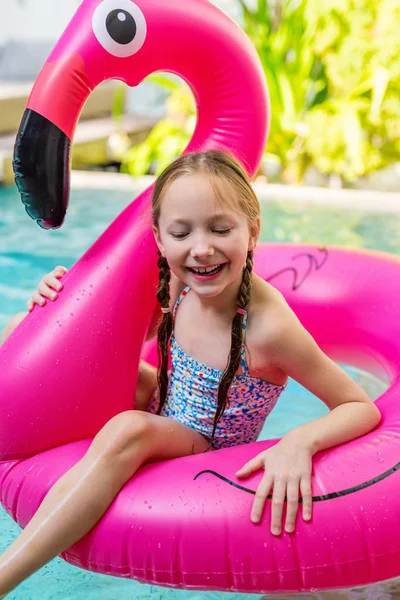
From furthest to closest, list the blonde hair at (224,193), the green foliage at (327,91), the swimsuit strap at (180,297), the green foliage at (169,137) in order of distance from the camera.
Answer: the green foliage at (169,137), the green foliage at (327,91), the swimsuit strap at (180,297), the blonde hair at (224,193)

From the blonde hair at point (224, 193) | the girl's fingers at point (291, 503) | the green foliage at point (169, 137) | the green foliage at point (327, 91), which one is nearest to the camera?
the girl's fingers at point (291, 503)

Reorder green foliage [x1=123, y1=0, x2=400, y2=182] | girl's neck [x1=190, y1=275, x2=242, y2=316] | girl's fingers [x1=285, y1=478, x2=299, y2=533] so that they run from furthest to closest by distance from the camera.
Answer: green foliage [x1=123, y1=0, x2=400, y2=182]
girl's neck [x1=190, y1=275, x2=242, y2=316]
girl's fingers [x1=285, y1=478, x2=299, y2=533]

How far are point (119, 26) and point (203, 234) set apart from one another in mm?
527

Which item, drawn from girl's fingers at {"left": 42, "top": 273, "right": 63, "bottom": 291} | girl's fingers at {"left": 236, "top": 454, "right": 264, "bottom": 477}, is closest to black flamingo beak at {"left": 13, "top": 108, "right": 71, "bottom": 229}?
girl's fingers at {"left": 42, "top": 273, "right": 63, "bottom": 291}

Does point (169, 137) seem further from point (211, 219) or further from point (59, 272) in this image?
point (211, 219)

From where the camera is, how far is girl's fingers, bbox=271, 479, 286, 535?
4.19 ft

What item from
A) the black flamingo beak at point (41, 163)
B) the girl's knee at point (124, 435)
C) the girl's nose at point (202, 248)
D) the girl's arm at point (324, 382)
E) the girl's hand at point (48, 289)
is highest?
the black flamingo beak at point (41, 163)

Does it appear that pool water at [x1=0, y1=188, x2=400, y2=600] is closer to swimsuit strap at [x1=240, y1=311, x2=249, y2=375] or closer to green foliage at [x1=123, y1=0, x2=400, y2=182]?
swimsuit strap at [x1=240, y1=311, x2=249, y2=375]

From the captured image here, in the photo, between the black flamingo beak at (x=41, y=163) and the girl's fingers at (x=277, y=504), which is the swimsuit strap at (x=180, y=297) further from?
the girl's fingers at (x=277, y=504)

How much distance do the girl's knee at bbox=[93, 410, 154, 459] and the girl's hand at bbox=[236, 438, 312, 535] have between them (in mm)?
190

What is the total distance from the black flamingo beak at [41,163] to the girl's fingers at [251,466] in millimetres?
645

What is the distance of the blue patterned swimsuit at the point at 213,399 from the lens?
Answer: 154 centimetres

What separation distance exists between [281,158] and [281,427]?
3.47 metres

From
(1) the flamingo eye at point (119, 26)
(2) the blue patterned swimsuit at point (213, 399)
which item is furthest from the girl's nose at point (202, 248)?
(1) the flamingo eye at point (119, 26)
